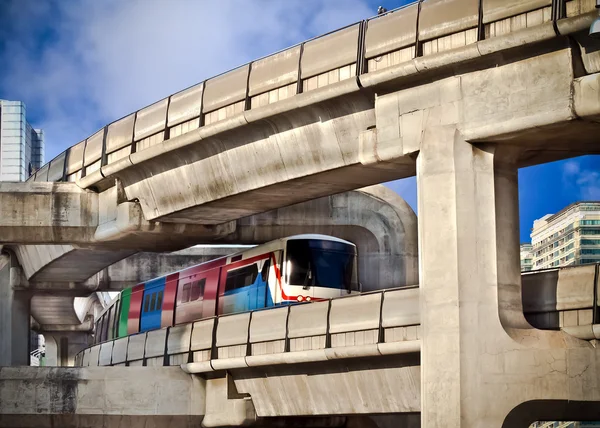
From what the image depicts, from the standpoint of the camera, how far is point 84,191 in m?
32.8

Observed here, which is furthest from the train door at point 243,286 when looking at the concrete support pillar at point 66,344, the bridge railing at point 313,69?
the concrete support pillar at point 66,344

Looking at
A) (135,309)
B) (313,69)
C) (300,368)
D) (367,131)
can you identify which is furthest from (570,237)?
(367,131)

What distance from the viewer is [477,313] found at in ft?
66.5

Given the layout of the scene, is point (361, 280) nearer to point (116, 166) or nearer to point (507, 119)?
point (116, 166)

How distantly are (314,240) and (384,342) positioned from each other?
8286 mm

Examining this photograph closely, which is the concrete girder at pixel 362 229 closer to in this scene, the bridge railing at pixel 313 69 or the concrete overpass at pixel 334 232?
the concrete overpass at pixel 334 232

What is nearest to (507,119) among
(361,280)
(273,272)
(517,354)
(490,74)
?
(490,74)

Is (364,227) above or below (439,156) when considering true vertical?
above

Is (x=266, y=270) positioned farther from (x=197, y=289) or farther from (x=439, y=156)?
(x=439, y=156)

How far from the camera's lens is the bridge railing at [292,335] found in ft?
76.4

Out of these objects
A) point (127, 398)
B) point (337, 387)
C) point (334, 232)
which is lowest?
point (127, 398)

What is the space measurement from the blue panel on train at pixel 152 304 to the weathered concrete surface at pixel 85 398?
28.7ft

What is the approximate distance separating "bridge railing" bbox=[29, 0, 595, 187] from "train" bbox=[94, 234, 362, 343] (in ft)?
14.9

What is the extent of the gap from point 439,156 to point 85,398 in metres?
12.6
